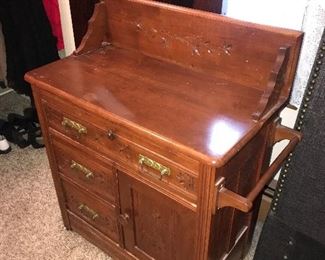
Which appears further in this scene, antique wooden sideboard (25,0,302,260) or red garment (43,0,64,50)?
red garment (43,0,64,50)

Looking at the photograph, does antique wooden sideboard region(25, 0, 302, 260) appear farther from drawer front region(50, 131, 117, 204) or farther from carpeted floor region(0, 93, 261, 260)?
carpeted floor region(0, 93, 261, 260)

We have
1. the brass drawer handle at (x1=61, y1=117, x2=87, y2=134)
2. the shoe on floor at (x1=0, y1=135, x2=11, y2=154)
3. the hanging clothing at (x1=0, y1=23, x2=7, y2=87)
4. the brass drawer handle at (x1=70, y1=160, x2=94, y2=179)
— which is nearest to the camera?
the brass drawer handle at (x1=61, y1=117, x2=87, y2=134)

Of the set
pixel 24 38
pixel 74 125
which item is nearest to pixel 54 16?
pixel 24 38

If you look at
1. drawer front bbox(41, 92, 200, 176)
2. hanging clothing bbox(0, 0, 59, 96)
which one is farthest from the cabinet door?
hanging clothing bbox(0, 0, 59, 96)

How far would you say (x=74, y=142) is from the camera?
4.12ft

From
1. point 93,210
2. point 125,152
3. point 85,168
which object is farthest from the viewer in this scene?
point 93,210

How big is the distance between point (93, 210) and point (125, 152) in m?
0.45

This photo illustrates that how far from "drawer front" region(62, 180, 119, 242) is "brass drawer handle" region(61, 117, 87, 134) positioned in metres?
0.30

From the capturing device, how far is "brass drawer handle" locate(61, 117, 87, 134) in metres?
1.17

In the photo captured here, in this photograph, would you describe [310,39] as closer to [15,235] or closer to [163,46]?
[163,46]

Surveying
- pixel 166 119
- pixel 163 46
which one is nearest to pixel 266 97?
pixel 166 119

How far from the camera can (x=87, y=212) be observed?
1.45 metres

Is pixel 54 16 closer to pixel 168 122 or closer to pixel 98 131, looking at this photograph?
pixel 98 131

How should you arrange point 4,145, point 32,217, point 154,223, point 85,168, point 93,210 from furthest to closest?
point 4,145, point 32,217, point 93,210, point 85,168, point 154,223
